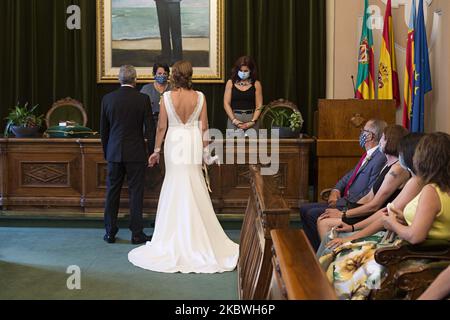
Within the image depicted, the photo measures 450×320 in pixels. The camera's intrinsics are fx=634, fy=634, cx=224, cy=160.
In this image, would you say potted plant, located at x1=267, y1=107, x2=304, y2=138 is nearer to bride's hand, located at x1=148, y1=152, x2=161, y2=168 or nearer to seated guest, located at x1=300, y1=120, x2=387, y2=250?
bride's hand, located at x1=148, y1=152, x2=161, y2=168

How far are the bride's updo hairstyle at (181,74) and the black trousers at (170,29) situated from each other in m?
3.22

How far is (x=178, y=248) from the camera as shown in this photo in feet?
17.5

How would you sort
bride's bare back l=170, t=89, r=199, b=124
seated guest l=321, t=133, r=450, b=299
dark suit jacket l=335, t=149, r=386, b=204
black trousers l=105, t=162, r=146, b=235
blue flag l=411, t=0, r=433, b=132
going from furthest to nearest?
blue flag l=411, t=0, r=433, b=132, black trousers l=105, t=162, r=146, b=235, bride's bare back l=170, t=89, r=199, b=124, dark suit jacket l=335, t=149, r=386, b=204, seated guest l=321, t=133, r=450, b=299

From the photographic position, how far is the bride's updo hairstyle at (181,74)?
5414 millimetres

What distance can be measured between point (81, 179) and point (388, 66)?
3889 millimetres

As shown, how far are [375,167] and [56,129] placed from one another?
3777mm

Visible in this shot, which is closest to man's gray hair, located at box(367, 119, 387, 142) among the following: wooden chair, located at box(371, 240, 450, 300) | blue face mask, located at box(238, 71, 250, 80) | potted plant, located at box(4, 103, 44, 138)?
wooden chair, located at box(371, 240, 450, 300)

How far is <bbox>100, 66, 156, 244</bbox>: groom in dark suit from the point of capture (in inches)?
230

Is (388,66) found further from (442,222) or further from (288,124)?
(442,222)

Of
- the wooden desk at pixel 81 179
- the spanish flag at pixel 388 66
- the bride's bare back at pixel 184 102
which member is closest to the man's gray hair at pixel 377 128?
the bride's bare back at pixel 184 102

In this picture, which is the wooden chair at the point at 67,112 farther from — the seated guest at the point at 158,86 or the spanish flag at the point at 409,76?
the spanish flag at the point at 409,76

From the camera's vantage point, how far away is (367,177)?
4824mm

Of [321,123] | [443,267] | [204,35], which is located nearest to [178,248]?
[321,123]

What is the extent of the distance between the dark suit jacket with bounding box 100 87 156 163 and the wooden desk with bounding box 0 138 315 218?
796 millimetres
